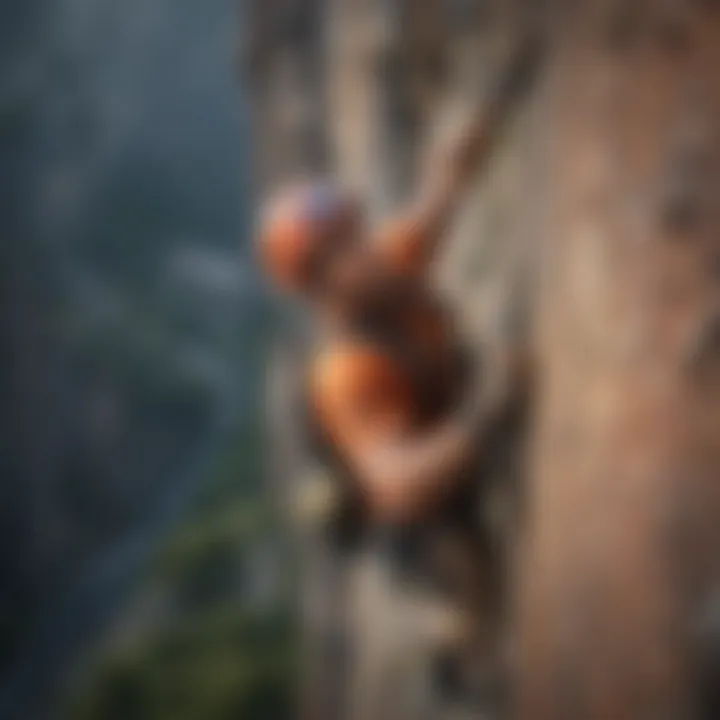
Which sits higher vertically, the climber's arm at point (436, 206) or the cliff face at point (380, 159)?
the cliff face at point (380, 159)

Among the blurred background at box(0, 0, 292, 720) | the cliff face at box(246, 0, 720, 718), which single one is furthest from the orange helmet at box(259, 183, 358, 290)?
the blurred background at box(0, 0, 292, 720)

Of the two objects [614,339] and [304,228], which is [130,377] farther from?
[614,339]

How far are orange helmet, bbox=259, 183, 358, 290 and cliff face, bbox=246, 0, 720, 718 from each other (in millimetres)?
289

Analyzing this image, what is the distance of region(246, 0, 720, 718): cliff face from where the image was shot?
1.42 metres

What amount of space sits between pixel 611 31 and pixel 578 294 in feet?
1.08

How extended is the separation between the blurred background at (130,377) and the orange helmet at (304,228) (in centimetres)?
460

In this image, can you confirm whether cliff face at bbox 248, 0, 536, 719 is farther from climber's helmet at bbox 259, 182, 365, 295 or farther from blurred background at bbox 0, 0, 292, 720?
blurred background at bbox 0, 0, 292, 720

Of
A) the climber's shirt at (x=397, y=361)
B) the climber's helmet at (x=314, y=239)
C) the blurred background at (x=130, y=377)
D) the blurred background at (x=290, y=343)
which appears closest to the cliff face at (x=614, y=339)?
the blurred background at (x=290, y=343)

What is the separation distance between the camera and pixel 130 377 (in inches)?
300

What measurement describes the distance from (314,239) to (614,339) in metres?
0.39

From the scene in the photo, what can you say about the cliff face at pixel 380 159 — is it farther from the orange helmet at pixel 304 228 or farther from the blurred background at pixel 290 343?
the orange helmet at pixel 304 228

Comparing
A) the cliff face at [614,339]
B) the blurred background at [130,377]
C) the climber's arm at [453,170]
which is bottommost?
the cliff face at [614,339]

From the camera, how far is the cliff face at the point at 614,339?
1.42 meters

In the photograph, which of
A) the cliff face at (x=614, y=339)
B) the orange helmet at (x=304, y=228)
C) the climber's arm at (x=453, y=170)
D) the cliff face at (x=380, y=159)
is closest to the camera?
the cliff face at (x=614, y=339)
